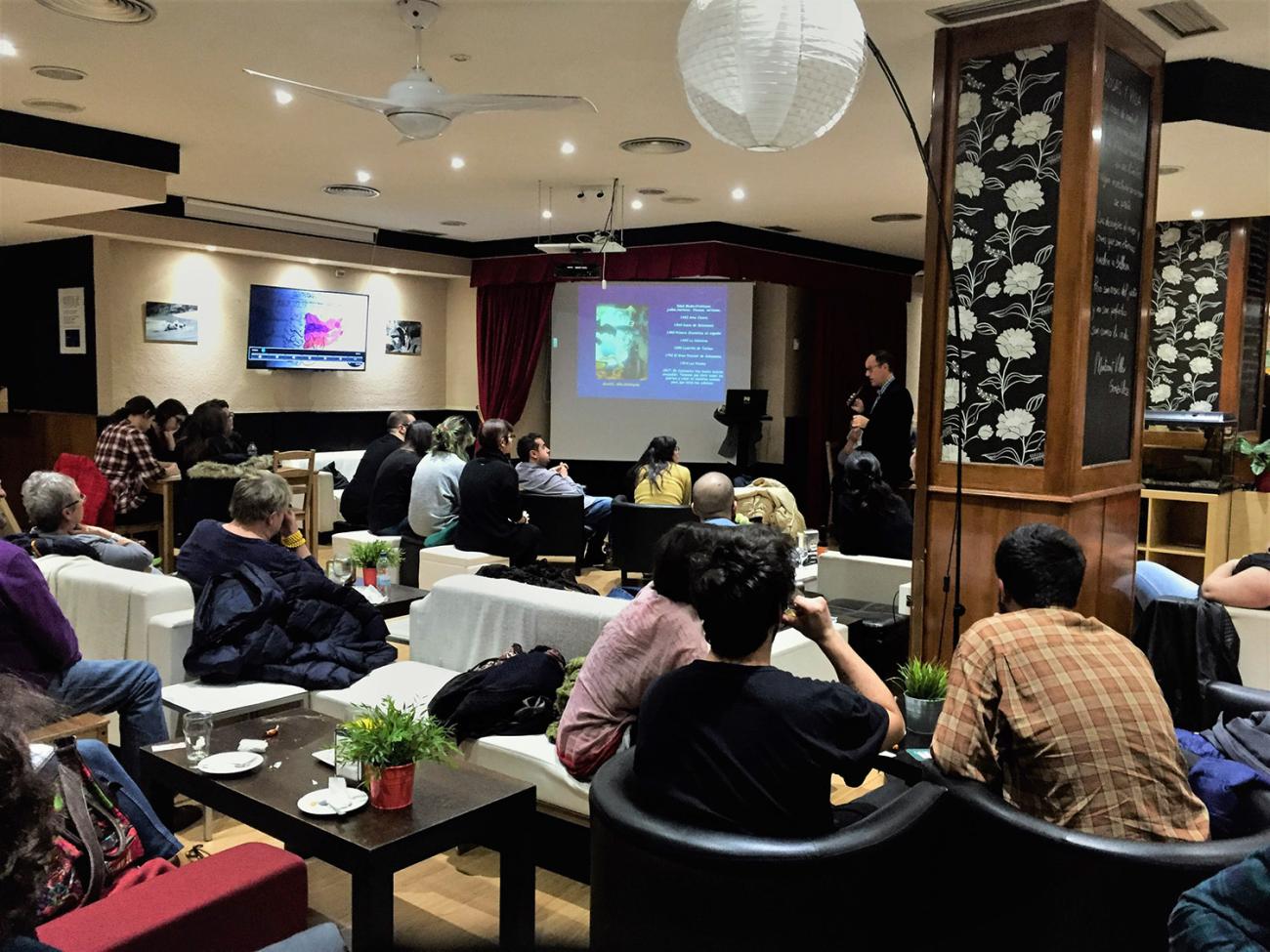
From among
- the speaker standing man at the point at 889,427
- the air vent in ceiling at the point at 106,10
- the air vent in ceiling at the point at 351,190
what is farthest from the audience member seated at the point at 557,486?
the air vent in ceiling at the point at 106,10

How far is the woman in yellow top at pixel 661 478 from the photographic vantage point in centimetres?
685

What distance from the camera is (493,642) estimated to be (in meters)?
3.75

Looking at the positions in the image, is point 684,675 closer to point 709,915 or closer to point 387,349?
point 709,915

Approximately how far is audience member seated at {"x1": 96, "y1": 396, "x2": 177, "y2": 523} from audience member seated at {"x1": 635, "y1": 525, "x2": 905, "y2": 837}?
6315 millimetres

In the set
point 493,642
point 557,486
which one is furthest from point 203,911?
point 557,486

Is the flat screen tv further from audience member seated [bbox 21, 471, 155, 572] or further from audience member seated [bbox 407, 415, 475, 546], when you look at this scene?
audience member seated [bbox 21, 471, 155, 572]

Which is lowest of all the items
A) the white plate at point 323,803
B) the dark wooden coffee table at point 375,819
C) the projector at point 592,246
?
the dark wooden coffee table at point 375,819

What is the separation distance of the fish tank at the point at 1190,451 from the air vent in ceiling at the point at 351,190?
563cm

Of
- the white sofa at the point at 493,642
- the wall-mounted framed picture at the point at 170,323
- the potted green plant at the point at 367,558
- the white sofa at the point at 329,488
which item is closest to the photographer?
the white sofa at the point at 493,642

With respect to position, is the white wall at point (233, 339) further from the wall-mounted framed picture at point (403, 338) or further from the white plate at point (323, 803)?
the white plate at point (323, 803)

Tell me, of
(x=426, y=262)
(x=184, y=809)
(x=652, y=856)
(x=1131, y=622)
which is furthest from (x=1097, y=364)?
(x=426, y=262)

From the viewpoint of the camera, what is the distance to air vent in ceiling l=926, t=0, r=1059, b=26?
3594mm

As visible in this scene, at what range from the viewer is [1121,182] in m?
3.88

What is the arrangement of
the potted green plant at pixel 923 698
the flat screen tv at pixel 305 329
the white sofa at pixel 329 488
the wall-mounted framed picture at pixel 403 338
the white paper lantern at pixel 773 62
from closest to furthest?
1. the white paper lantern at pixel 773 62
2. the potted green plant at pixel 923 698
3. the white sofa at pixel 329 488
4. the flat screen tv at pixel 305 329
5. the wall-mounted framed picture at pixel 403 338
